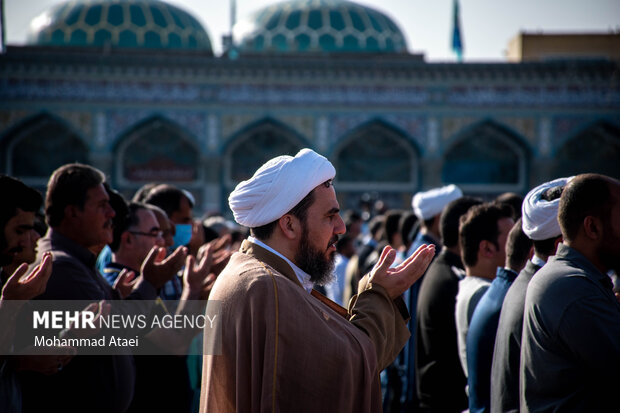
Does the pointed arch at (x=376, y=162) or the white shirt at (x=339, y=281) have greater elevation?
the pointed arch at (x=376, y=162)

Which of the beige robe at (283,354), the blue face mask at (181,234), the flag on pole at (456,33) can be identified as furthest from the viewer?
the flag on pole at (456,33)

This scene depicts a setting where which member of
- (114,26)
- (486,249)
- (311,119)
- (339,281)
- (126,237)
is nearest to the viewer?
(486,249)

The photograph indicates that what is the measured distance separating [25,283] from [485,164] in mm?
19713

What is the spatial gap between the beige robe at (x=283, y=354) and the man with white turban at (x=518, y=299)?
57cm

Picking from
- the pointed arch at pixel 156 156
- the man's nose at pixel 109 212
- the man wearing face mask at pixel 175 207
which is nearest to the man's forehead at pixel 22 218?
the man's nose at pixel 109 212

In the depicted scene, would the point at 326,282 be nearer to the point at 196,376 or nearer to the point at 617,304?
the point at 617,304

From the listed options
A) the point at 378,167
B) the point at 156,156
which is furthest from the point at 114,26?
the point at 378,167

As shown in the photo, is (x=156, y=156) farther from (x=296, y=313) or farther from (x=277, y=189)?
(x=296, y=313)

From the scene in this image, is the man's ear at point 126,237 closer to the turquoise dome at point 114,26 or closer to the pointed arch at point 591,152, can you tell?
the pointed arch at point 591,152

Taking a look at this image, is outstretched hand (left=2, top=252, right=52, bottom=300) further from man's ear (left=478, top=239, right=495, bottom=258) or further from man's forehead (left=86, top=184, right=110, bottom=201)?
man's ear (left=478, top=239, right=495, bottom=258)

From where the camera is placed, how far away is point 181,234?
154 inches

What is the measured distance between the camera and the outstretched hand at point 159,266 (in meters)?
2.82

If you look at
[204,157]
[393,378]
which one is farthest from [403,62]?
[393,378]

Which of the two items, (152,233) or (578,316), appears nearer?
(578,316)
